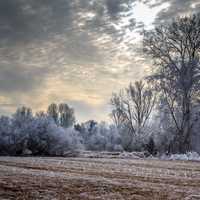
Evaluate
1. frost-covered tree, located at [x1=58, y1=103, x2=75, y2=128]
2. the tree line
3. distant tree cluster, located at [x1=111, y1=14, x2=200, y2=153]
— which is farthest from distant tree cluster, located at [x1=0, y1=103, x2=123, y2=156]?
frost-covered tree, located at [x1=58, y1=103, x2=75, y2=128]

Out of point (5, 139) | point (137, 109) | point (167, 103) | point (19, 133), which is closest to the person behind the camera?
point (5, 139)

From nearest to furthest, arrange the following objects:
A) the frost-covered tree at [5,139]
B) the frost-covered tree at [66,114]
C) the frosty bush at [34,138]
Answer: the frost-covered tree at [5,139], the frosty bush at [34,138], the frost-covered tree at [66,114]

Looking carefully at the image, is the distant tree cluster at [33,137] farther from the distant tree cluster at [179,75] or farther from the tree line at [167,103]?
the distant tree cluster at [179,75]

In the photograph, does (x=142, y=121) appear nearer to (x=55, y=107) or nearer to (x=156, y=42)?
(x=156, y=42)

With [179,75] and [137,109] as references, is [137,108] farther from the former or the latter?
[179,75]

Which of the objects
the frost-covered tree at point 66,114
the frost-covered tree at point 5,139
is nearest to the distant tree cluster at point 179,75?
the frost-covered tree at point 5,139

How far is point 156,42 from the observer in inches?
1000

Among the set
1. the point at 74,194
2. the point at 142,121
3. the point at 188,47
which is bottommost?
the point at 74,194

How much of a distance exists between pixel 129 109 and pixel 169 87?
1935 cm

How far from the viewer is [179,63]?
81.7 ft

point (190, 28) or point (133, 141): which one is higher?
point (190, 28)

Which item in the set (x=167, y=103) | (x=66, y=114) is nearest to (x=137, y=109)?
(x=167, y=103)

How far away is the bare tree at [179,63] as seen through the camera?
949 inches

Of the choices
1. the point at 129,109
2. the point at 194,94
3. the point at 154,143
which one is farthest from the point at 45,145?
the point at 129,109
